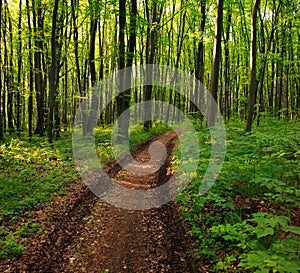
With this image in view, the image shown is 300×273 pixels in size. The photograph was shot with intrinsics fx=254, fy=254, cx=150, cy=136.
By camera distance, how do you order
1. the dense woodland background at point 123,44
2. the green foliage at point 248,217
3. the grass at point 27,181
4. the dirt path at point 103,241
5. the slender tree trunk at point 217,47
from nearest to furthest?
1. the green foliage at point 248,217
2. the dirt path at point 103,241
3. the grass at point 27,181
4. the slender tree trunk at point 217,47
5. the dense woodland background at point 123,44

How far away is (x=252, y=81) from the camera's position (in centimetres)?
1147

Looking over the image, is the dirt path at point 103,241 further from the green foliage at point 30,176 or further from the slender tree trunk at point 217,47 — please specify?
the slender tree trunk at point 217,47

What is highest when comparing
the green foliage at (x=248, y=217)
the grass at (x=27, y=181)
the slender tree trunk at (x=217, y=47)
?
the slender tree trunk at (x=217, y=47)

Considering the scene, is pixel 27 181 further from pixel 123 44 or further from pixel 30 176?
pixel 123 44

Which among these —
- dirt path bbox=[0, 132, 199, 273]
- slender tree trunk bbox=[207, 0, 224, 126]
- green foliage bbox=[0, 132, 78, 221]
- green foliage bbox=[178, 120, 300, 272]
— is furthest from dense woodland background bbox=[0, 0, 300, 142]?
dirt path bbox=[0, 132, 199, 273]

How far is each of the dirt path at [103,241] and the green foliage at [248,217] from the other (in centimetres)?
53

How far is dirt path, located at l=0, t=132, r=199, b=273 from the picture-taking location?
15.2ft

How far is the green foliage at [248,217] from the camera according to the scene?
364 cm

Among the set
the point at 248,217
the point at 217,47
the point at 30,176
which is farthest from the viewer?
the point at 217,47

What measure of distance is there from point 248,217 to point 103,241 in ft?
10.3

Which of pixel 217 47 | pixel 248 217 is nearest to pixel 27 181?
pixel 248 217

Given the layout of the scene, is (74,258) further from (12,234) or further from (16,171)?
(16,171)

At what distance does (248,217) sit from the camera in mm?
5379

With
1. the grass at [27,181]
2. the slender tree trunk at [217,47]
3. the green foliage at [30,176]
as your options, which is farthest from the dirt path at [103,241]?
the slender tree trunk at [217,47]
